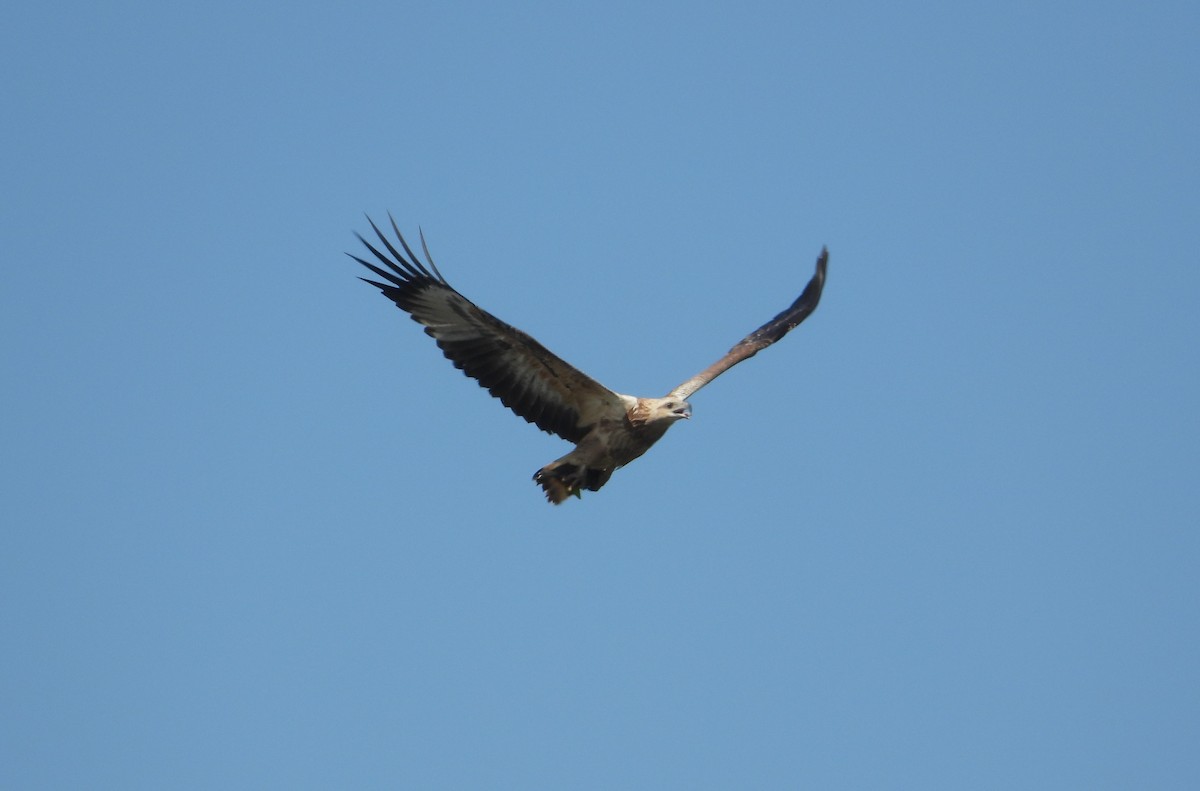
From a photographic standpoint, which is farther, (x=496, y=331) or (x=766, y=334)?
(x=766, y=334)

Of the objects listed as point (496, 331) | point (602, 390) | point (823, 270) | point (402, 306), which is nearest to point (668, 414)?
point (602, 390)

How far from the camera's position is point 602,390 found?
1068 centimetres

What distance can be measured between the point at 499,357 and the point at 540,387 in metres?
0.39

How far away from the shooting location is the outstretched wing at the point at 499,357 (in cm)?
1047

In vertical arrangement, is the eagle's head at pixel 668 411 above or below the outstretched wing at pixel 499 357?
below

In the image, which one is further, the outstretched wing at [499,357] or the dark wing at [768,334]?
the dark wing at [768,334]

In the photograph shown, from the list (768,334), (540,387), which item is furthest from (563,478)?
(768,334)

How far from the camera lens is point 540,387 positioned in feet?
35.7

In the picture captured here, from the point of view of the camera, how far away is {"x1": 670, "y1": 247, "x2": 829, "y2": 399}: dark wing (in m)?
11.9

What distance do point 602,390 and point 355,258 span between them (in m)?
1.99

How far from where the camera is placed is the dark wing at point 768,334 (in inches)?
467

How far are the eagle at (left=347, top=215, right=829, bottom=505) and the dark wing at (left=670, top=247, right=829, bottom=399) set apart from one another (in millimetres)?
462

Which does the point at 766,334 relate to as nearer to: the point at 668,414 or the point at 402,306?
the point at 668,414

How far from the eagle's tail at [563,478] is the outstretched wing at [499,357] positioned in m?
0.34
